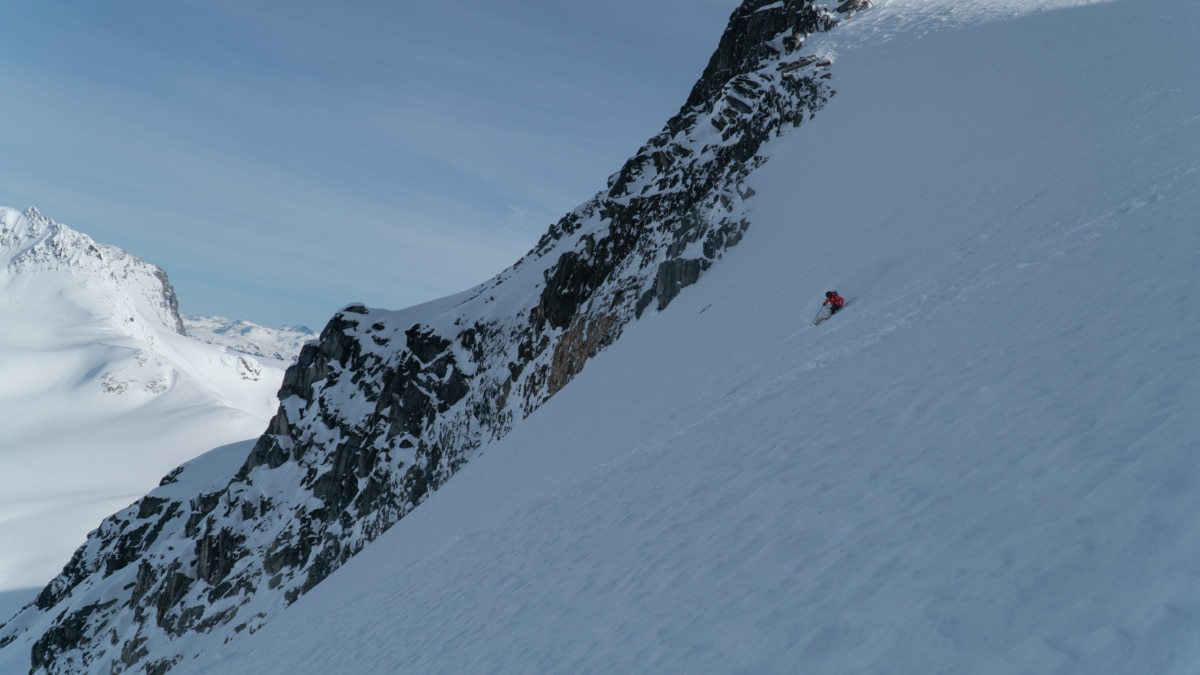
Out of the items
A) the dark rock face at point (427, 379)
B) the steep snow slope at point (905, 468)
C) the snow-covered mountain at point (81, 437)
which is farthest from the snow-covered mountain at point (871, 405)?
the snow-covered mountain at point (81, 437)

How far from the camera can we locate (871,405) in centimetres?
896

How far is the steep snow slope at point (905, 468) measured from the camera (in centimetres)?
436

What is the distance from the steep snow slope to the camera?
4.36m

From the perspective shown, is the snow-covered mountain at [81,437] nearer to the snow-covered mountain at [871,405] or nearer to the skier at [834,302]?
the snow-covered mountain at [871,405]

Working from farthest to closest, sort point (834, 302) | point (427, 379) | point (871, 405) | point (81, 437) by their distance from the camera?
point (81, 437)
point (427, 379)
point (834, 302)
point (871, 405)

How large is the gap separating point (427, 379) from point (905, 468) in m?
50.7

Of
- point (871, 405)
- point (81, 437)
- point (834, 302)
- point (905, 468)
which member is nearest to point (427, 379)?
point (834, 302)

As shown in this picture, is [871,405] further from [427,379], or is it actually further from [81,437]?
[81,437]

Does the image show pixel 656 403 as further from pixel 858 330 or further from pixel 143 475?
pixel 143 475

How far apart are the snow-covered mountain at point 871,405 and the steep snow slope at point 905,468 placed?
0.12ft

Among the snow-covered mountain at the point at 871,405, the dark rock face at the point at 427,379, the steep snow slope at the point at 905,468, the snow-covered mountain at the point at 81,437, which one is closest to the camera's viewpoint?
the steep snow slope at the point at 905,468

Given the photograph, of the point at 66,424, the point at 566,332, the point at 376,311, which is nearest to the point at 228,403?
the point at 66,424

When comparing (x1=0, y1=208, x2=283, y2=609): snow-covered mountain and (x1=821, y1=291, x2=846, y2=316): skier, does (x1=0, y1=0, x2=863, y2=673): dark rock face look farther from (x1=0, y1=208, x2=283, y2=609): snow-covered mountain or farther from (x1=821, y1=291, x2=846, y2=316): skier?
(x1=0, y1=208, x2=283, y2=609): snow-covered mountain

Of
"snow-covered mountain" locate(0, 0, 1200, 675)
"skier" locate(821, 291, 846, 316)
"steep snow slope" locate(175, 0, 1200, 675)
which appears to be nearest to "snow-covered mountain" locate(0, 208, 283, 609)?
"snow-covered mountain" locate(0, 0, 1200, 675)
